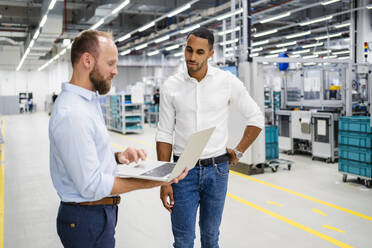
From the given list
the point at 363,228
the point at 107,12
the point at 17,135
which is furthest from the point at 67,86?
the point at 17,135

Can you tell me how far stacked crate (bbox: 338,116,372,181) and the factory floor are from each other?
0.95 ft

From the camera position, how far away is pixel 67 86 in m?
1.42

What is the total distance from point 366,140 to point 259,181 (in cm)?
181

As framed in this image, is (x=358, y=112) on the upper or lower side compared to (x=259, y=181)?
upper

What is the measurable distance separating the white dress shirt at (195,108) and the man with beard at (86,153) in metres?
0.65

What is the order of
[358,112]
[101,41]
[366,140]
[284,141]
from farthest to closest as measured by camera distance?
1. [284,141]
2. [358,112]
3. [366,140]
4. [101,41]

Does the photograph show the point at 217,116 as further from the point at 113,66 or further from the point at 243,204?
the point at 243,204

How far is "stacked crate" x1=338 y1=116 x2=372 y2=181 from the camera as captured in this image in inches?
215

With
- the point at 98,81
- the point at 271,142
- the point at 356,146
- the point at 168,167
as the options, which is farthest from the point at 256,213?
the point at 98,81

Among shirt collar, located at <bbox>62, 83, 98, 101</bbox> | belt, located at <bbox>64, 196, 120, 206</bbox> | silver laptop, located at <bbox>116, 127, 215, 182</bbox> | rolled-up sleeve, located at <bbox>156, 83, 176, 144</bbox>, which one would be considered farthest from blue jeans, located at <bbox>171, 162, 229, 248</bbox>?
shirt collar, located at <bbox>62, 83, 98, 101</bbox>

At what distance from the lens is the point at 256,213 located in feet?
14.7

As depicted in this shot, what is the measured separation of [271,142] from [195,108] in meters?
5.53

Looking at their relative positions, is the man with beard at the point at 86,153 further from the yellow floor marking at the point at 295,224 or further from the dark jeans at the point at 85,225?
the yellow floor marking at the point at 295,224

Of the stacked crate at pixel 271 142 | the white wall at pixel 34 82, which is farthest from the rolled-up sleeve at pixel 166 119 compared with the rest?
the white wall at pixel 34 82
